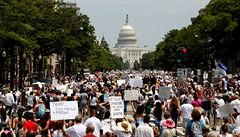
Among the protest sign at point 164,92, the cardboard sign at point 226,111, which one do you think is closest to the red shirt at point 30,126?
the cardboard sign at point 226,111

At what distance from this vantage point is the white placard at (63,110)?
18.2m

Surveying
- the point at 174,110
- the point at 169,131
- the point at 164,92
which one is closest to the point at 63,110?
the point at 169,131

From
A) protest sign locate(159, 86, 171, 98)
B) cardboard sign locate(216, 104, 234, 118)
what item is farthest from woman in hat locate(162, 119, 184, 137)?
protest sign locate(159, 86, 171, 98)

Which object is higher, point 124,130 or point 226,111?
point 226,111

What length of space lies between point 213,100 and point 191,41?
94304 mm

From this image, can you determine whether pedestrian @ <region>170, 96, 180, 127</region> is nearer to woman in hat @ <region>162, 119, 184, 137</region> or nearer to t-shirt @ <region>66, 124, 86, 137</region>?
woman in hat @ <region>162, 119, 184, 137</region>

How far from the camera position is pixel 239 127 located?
17.7 meters

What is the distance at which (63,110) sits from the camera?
18375 mm

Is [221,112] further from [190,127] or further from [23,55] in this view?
[23,55]

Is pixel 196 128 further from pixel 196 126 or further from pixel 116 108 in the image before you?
pixel 116 108

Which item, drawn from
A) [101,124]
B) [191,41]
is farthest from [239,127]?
[191,41]

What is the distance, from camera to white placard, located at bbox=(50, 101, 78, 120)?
1817 cm

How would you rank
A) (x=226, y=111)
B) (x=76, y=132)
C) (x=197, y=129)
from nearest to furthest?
(x=197, y=129) < (x=76, y=132) < (x=226, y=111)

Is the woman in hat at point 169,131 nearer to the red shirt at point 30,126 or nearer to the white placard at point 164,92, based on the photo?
the red shirt at point 30,126
